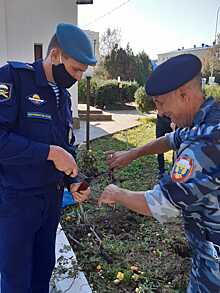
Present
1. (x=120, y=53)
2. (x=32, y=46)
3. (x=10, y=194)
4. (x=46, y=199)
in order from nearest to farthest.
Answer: (x=10, y=194) → (x=46, y=199) → (x=32, y=46) → (x=120, y=53)

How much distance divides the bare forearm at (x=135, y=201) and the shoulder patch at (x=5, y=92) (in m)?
0.66

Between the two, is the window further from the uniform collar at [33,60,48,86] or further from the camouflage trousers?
the camouflage trousers

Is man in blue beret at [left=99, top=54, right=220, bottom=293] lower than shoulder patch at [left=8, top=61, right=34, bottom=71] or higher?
lower

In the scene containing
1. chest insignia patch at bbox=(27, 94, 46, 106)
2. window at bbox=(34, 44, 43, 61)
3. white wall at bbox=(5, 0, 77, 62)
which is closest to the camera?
chest insignia patch at bbox=(27, 94, 46, 106)

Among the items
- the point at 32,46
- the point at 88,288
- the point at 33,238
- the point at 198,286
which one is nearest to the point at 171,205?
the point at 198,286

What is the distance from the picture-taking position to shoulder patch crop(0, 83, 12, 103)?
58.8 inches

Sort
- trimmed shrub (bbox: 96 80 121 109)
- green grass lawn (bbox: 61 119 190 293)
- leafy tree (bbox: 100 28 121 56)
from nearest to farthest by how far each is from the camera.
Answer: green grass lawn (bbox: 61 119 190 293), trimmed shrub (bbox: 96 80 121 109), leafy tree (bbox: 100 28 121 56)

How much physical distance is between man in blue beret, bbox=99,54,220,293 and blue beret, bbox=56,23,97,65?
1.37 ft

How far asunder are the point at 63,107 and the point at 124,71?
24038 mm

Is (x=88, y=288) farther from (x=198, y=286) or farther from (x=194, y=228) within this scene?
(x=194, y=228)

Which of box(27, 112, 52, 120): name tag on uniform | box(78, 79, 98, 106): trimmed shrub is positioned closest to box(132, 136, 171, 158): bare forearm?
box(27, 112, 52, 120): name tag on uniform

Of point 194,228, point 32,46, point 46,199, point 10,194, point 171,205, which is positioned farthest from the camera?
point 32,46

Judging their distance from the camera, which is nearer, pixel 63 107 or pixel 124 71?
pixel 63 107

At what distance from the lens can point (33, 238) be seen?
183 cm
